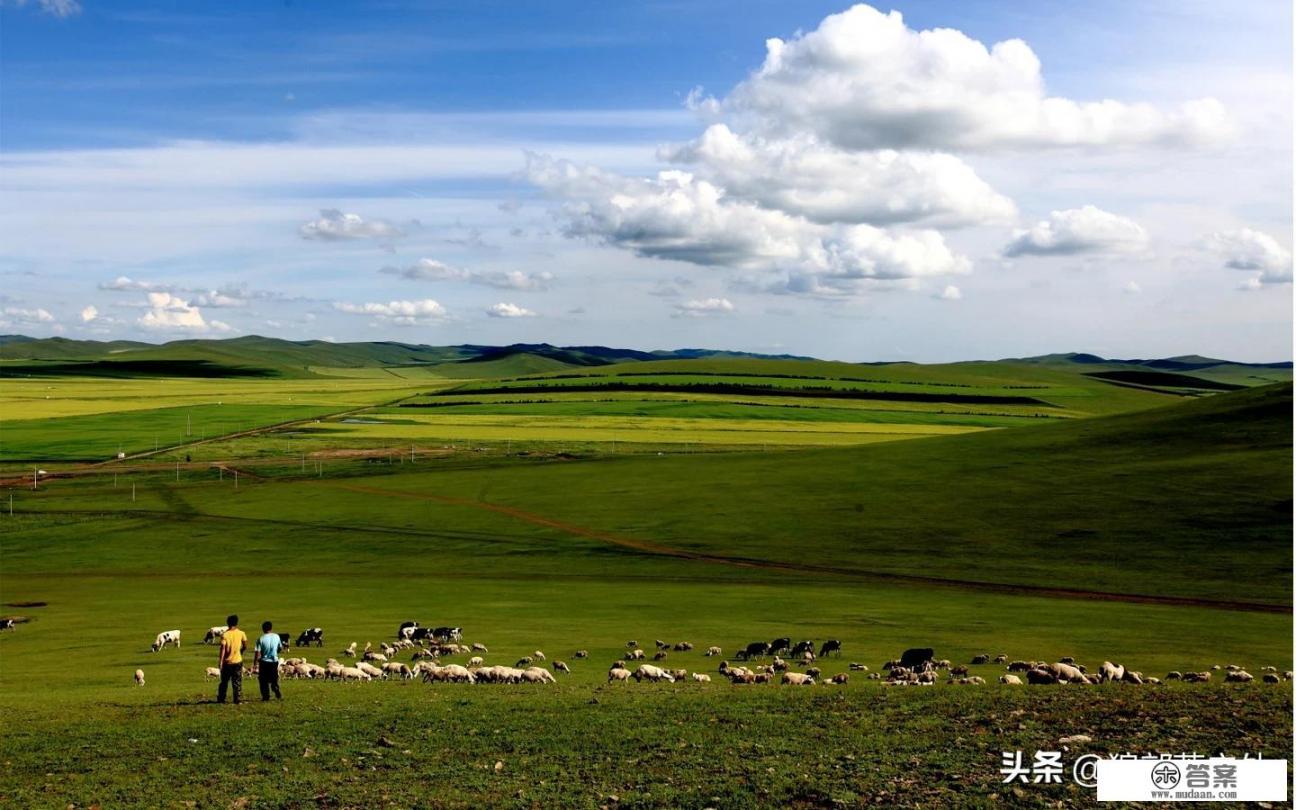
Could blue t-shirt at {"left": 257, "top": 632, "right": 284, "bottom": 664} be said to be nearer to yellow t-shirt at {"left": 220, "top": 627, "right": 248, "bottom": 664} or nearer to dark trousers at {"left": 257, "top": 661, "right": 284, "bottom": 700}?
dark trousers at {"left": 257, "top": 661, "right": 284, "bottom": 700}

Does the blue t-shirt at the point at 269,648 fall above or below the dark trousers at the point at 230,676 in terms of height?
above

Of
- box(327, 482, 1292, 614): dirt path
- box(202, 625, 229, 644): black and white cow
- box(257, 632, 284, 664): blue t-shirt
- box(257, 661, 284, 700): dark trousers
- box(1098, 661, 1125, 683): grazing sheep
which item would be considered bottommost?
box(327, 482, 1292, 614): dirt path

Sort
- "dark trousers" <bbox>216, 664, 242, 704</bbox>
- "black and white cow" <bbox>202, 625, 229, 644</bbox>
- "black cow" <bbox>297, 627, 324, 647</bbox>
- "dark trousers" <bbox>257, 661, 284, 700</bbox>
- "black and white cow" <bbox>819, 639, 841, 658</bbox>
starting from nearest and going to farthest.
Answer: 1. "dark trousers" <bbox>216, 664, 242, 704</bbox>
2. "dark trousers" <bbox>257, 661, 284, 700</bbox>
3. "black and white cow" <bbox>819, 639, 841, 658</bbox>
4. "black cow" <bbox>297, 627, 324, 647</bbox>
5. "black and white cow" <bbox>202, 625, 229, 644</bbox>

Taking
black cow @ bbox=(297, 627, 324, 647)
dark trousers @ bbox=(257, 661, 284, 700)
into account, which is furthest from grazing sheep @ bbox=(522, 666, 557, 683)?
black cow @ bbox=(297, 627, 324, 647)

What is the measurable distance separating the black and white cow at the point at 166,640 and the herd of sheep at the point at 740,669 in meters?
8.34

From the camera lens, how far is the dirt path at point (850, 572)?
5581 centimetres

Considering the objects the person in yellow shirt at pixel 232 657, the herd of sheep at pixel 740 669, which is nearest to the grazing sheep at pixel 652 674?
the herd of sheep at pixel 740 669

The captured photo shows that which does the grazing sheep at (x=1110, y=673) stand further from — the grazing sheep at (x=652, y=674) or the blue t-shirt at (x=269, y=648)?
the blue t-shirt at (x=269, y=648)

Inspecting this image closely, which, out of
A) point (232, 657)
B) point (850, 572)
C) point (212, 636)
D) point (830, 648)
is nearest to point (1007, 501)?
point (850, 572)

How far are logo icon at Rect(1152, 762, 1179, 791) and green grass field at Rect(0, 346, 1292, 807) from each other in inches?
74.1

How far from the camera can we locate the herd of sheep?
105 ft

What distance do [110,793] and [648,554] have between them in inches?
2280

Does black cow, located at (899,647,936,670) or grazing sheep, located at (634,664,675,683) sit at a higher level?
grazing sheep, located at (634,664,675,683)

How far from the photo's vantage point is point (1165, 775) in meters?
20.1
